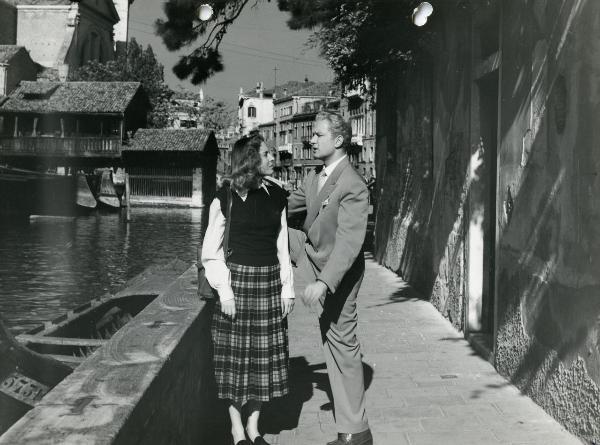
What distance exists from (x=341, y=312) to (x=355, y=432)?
666mm

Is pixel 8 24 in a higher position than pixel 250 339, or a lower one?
higher

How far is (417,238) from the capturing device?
36.0 feet

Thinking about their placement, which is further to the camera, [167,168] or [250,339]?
[167,168]

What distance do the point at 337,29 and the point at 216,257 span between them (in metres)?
7.93

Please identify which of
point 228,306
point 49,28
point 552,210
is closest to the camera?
point 228,306

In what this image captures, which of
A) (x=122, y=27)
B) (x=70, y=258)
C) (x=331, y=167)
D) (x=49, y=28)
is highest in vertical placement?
(x=122, y=27)

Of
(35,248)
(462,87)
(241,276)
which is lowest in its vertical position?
(35,248)

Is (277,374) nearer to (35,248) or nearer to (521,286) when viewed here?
(521,286)

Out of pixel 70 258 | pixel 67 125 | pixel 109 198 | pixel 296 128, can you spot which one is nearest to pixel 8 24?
pixel 67 125

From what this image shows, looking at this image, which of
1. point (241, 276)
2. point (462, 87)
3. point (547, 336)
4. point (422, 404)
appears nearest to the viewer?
point (241, 276)

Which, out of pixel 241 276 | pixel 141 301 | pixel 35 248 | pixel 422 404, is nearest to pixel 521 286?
pixel 422 404

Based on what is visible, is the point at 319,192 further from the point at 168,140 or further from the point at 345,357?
the point at 168,140

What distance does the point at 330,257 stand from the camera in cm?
430

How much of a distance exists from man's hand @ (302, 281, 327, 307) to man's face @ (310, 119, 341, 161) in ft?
2.46
